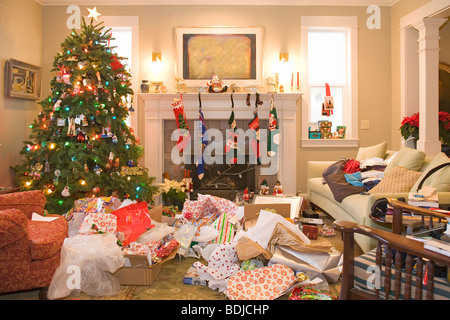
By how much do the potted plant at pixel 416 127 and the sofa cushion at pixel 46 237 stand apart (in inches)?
167

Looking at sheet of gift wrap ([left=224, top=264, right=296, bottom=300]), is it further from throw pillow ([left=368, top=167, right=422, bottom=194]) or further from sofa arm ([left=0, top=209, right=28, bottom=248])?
throw pillow ([left=368, top=167, right=422, bottom=194])

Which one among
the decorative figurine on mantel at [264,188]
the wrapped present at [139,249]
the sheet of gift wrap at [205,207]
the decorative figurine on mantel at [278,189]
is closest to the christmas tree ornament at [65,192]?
the sheet of gift wrap at [205,207]

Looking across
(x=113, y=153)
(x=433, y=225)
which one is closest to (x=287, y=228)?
(x=433, y=225)

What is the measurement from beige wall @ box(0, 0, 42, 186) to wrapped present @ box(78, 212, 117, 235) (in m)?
2.50

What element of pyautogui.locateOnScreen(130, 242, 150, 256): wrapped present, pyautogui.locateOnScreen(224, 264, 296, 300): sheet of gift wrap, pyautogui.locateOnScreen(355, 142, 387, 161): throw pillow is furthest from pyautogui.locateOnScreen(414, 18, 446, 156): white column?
pyautogui.locateOnScreen(130, 242, 150, 256): wrapped present

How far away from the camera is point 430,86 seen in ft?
14.8

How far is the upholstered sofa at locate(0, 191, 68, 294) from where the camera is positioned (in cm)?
202

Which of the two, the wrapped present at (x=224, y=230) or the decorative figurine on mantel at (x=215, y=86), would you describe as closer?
the wrapped present at (x=224, y=230)

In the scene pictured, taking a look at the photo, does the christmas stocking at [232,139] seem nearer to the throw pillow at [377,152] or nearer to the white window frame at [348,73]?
the white window frame at [348,73]

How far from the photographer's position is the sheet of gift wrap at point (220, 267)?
228cm

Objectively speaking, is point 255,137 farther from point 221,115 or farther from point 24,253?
point 24,253
